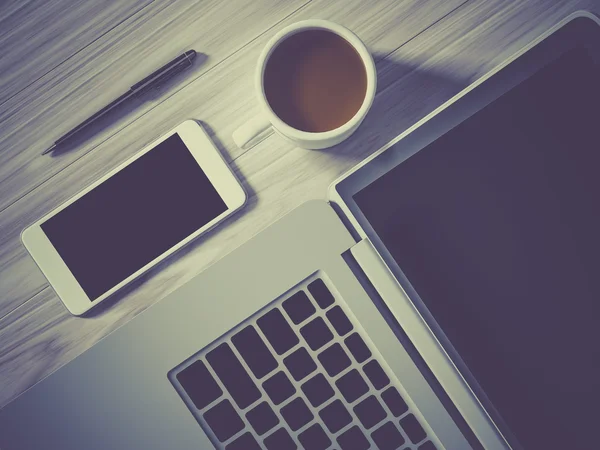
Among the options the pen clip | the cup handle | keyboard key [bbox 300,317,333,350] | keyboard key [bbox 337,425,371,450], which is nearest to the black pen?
the pen clip

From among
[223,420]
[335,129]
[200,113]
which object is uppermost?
[200,113]

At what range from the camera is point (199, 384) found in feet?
1.46

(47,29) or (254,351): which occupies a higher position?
(47,29)

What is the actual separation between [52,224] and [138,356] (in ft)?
0.62

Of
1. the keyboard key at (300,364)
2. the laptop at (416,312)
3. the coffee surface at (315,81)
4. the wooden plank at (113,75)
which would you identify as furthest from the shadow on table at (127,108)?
the keyboard key at (300,364)

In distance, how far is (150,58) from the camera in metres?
0.53

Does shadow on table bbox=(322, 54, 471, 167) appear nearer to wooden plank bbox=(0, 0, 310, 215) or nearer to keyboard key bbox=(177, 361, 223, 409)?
wooden plank bbox=(0, 0, 310, 215)

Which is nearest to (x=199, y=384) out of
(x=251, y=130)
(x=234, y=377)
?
(x=234, y=377)

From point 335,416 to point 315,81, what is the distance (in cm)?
33

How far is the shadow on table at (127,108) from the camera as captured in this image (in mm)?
521

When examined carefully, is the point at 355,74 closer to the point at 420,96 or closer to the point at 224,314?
the point at 420,96

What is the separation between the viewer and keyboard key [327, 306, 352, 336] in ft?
1.44

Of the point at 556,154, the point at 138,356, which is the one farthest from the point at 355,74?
the point at 138,356

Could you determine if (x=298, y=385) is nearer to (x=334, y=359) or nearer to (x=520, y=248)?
(x=334, y=359)
